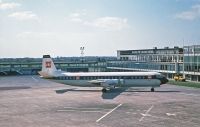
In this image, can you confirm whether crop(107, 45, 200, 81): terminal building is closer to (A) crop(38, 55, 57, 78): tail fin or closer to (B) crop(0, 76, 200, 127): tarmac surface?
(B) crop(0, 76, 200, 127): tarmac surface

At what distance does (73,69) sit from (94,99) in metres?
105

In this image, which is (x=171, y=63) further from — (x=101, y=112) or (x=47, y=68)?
(x=101, y=112)

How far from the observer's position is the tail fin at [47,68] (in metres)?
72.0

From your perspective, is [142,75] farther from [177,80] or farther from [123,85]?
[177,80]

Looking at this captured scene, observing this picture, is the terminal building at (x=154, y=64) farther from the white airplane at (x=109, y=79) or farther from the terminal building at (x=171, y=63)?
the white airplane at (x=109, y=79)

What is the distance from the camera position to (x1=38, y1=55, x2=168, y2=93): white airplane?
228 ft

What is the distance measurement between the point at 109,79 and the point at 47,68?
50.8 ft

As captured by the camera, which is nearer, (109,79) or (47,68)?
(109,79)

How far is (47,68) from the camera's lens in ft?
240

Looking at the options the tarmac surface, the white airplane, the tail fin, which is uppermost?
the tail fin

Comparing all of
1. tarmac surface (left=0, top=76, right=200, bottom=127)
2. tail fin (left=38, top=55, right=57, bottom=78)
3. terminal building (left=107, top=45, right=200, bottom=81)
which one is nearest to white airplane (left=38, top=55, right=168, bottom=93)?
tail fin (left=38, top=55, right=57, bottom=78)

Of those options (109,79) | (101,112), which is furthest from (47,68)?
(101,112)

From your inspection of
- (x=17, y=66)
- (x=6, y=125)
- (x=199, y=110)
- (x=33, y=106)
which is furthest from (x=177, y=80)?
(x=17, y=66)

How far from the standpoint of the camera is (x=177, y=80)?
98.5m
